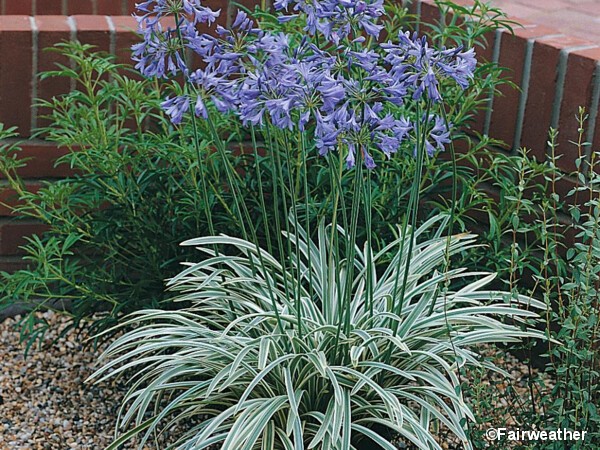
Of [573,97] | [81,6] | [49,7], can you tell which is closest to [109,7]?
[81,6]

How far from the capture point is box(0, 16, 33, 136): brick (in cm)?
321

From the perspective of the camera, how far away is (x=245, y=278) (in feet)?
8.30

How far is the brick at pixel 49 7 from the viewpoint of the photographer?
428 centimetres

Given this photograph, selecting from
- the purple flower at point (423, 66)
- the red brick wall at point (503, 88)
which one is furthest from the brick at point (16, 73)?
Result: the purple flower at point (423, 66)

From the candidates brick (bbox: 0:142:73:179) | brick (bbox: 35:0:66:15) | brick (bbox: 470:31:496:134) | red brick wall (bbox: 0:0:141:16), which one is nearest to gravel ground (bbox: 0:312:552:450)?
brick (bbox: 0:142:73:179)

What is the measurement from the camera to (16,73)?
325 cm

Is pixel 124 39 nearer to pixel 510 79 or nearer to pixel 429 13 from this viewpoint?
pixel 429 13

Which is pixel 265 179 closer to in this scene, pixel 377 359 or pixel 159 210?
pixel 159 210

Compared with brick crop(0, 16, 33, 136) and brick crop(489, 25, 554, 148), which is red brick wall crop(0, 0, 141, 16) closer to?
brick crop(0, 16, 33, 136)

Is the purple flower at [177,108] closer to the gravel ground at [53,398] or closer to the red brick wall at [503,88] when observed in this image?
the red brick wall at [503,88]

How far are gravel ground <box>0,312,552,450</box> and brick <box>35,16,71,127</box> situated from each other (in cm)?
79

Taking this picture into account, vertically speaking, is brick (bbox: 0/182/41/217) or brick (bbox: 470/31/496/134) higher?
brick (bbox: 470/31/496/134)

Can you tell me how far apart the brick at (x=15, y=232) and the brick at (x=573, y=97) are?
5.93 ft

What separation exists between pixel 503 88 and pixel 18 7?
2.36 m
